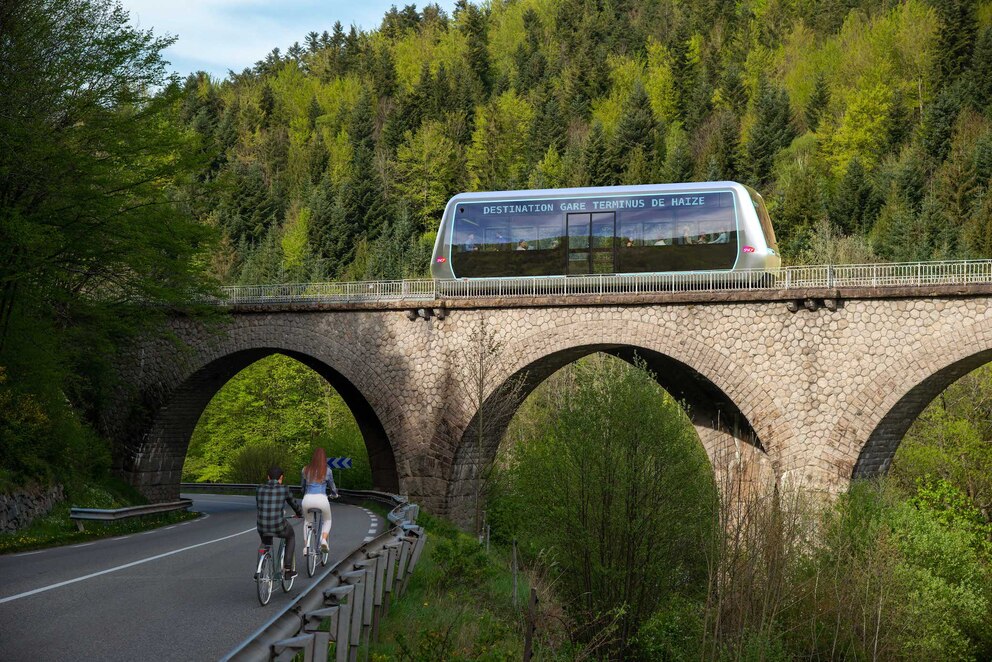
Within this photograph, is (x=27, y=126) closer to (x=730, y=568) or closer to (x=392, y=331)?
(x=392, y=331)

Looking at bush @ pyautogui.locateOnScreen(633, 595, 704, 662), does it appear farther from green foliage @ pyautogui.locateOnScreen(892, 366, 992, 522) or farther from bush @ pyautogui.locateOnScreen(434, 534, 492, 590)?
green foliage @ pyautogui.locateOnScreen(892, 366, 992, 522)

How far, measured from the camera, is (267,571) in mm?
10828

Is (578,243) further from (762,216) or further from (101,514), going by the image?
(101,514)

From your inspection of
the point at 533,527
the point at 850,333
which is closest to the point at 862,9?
the point at 850,333

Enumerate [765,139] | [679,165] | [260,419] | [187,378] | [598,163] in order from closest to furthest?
[187,378], [260,419], [765,139], [679,165], [598,163]

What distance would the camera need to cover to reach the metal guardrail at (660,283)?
981 inches

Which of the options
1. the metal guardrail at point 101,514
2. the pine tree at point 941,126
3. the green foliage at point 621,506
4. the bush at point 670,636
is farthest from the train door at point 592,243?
the pine tree at point 941,126

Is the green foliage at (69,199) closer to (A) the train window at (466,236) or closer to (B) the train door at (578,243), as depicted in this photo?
(A) the train window at (466,236)

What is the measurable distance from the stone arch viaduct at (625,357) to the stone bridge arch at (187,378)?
0.15ft

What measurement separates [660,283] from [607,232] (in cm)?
198

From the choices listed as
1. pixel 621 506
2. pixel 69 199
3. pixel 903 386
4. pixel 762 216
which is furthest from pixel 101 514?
pixel 903 386

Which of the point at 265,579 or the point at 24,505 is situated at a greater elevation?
the point at 265,579

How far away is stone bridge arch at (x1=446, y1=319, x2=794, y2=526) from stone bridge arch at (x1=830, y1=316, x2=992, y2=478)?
1543mm

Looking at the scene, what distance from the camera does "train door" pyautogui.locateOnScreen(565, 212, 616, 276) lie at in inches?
1086
